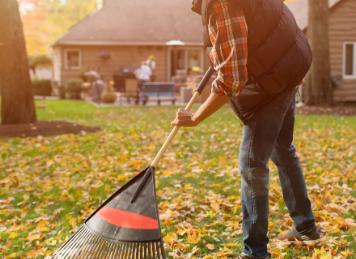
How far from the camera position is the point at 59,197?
502cm

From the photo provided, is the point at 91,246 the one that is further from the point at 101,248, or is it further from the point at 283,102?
the point at 283,102

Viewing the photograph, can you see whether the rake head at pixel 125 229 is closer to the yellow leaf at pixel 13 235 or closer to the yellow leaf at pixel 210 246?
the yellow leaf at pixel 210 246

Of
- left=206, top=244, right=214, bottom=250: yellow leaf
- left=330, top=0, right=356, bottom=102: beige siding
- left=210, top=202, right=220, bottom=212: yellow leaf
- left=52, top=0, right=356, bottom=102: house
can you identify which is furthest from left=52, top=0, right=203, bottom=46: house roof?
left=206, top=244, right=214, bottom=250: yellow leaf

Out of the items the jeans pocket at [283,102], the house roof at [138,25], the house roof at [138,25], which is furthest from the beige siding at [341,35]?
the jeans pocket at [283,102]

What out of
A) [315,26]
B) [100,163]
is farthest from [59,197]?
[315,26]

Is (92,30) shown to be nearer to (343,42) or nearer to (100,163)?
(343,42)

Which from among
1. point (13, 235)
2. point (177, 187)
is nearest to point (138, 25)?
point (177, 187)

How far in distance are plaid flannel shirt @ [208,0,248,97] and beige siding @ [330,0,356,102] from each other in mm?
17645

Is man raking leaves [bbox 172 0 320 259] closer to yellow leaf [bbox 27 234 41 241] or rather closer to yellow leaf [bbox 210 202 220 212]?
yellow leaf [bbox 210 202 220 212]

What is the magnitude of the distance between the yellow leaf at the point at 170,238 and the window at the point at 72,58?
78.5 ft

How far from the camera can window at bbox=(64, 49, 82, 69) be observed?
2655 cm

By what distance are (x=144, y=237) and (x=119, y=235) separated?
174 millimetres

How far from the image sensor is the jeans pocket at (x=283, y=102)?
286 cm

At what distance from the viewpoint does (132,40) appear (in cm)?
2623
